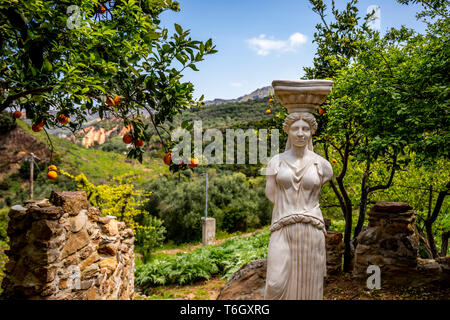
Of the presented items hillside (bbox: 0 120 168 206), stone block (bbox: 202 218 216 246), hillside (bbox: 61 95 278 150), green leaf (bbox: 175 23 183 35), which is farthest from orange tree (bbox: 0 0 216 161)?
hillside (bbox: 61 95 278 150)

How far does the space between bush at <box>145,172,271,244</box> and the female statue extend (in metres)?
15.8

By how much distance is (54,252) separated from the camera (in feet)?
11.0

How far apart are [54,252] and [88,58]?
2.33 metres

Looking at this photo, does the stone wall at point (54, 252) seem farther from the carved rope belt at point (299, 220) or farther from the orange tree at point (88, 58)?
the carved rope belt at point (299, 220)

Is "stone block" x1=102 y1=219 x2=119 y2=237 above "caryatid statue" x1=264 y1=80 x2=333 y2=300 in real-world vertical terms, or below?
below

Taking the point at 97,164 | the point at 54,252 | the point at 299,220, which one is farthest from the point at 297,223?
the point at 97,164

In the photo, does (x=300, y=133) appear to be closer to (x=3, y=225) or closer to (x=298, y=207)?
(x=298, y=207)

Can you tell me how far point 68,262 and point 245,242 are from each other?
9.91 meters

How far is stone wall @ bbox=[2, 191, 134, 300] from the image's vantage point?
10.7 ft

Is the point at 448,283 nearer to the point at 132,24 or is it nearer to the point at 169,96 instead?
the point at 169,96

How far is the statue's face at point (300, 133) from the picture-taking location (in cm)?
278

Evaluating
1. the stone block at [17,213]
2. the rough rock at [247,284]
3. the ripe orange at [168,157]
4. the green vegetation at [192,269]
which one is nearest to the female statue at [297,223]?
the ripe orange at [168,157]

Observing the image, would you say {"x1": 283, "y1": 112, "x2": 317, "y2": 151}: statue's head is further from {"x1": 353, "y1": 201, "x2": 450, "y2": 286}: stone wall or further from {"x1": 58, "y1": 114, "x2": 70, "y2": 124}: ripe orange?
{"x1": 353, "y1": 201, "x2": 450, "y2": 286}: stone wall

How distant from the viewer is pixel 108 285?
478cm
